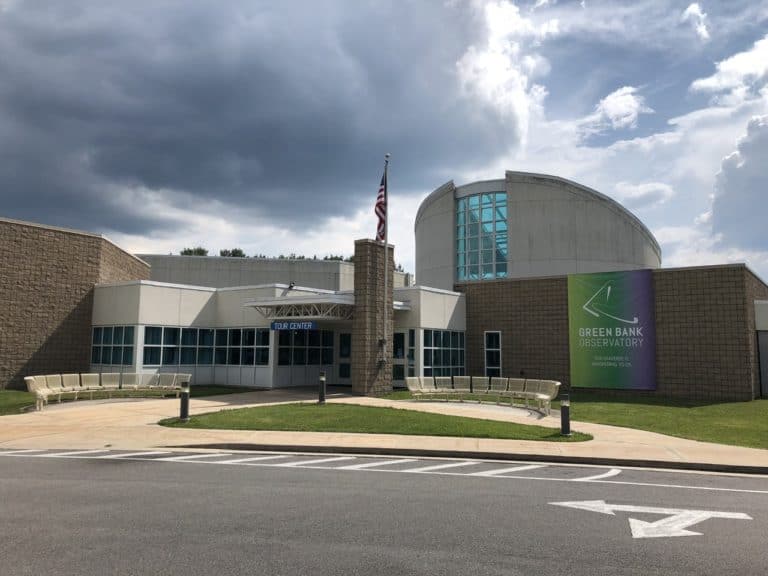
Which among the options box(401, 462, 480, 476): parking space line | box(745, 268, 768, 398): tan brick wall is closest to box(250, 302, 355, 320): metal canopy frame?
box(401, 462, 480, 476): parking space line

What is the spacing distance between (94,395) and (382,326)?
460 inches

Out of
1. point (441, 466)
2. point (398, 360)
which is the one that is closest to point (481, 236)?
point (398, 360)

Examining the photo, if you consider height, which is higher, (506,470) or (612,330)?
(612,330)

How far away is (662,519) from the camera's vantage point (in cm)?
750

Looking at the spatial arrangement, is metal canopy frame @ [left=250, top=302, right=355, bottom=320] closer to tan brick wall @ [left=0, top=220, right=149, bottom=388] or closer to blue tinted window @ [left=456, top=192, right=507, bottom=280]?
tan brick wall @ [left=0, top=220, right=149, bottom=388]

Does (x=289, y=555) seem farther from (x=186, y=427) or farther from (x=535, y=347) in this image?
(x=535, y=347)

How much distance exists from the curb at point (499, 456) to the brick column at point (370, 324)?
11532 millimetres

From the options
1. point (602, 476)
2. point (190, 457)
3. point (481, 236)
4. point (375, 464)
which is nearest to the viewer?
point (602, 476)

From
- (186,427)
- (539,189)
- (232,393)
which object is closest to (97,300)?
(232,393)

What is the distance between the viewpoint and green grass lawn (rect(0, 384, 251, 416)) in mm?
21000

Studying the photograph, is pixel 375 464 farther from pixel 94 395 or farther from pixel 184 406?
pixel 94 395

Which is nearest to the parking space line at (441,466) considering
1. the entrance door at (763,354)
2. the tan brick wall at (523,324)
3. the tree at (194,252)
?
the tan brick wall at (523,324)

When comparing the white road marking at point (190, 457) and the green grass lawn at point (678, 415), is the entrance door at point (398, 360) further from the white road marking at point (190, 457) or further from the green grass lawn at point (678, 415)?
the white road marking at point (190, 457)

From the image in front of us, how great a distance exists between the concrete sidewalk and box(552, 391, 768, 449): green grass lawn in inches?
48.3
